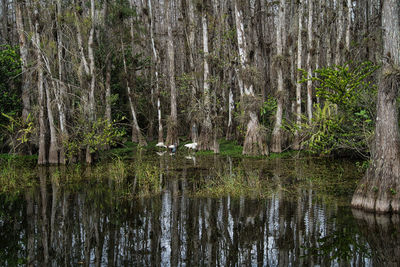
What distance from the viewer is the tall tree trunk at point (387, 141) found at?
7121 millimetres

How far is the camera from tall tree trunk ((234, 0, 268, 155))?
16.3 m

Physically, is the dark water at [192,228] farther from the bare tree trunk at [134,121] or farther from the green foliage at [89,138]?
the bare tree trunk at [134,121]

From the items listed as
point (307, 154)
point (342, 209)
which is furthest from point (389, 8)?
point (307, 154)

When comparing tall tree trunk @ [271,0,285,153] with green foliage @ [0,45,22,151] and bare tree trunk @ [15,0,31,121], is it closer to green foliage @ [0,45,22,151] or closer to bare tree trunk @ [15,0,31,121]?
bare tree trunk @ [15,0,31,121]

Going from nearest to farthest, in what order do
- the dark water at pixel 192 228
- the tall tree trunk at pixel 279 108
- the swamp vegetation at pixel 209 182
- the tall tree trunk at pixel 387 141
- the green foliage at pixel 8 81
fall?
the dark water at pixel 192 228
the swamp vegetation at pixel 209 182
the tall tree trunk at pixel 387 141
the tall tree trunk at pixel 279 108
the green foliage at pixel 8 81

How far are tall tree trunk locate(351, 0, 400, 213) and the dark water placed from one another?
15.7 inches

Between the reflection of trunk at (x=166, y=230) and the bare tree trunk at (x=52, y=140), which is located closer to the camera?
the reflection of trunk at (x=166, y=230)

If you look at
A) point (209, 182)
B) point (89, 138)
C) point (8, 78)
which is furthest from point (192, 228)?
point (8, 78)

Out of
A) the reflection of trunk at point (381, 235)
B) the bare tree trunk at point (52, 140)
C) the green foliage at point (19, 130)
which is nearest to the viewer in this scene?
the reflection of trunk at point (381, 235)

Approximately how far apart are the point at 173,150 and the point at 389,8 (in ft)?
42.1

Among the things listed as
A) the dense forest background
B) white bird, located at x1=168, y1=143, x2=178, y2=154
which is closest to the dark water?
the dense forest background

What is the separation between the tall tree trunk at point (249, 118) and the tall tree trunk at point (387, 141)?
8686mm

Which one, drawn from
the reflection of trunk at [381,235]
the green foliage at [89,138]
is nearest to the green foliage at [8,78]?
the green foliage at [89,138]

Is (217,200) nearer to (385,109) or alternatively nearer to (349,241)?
(349,241)
